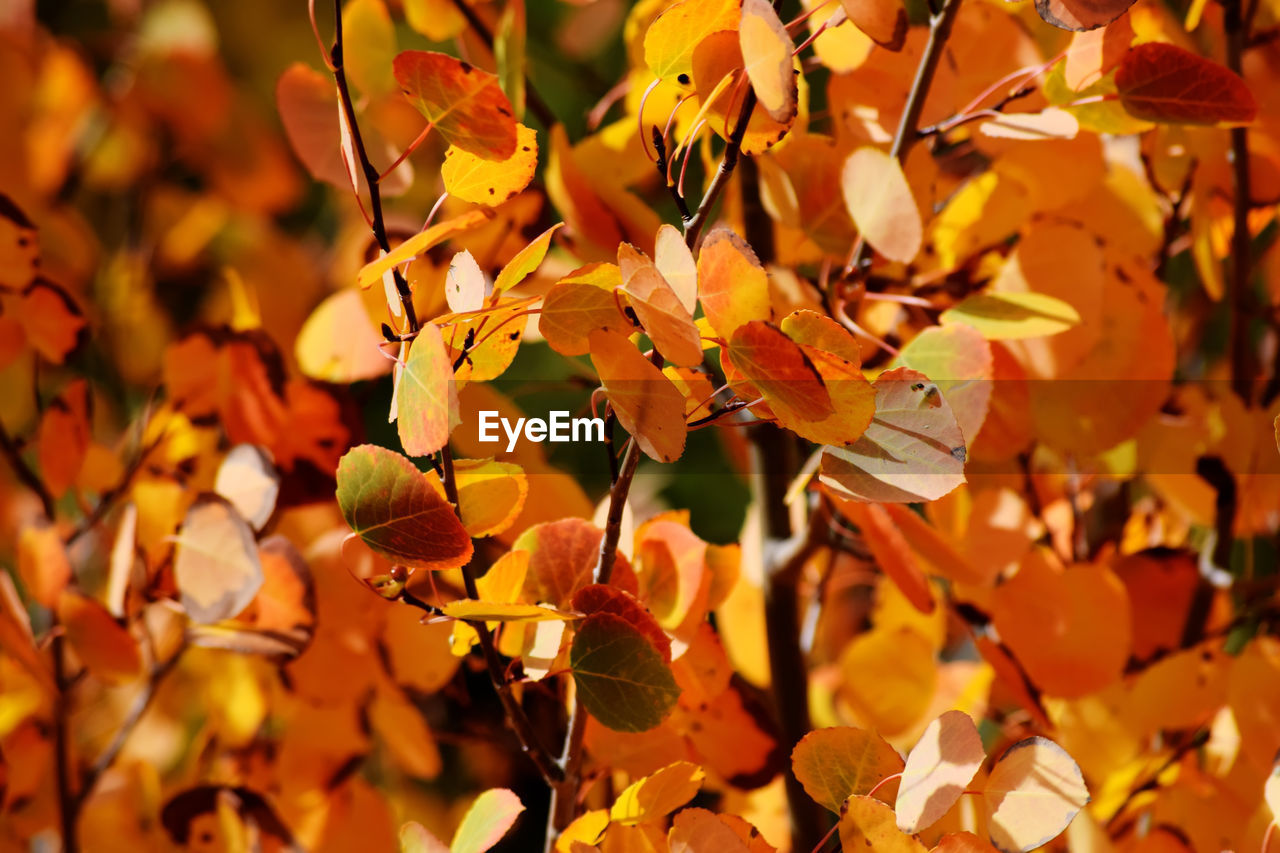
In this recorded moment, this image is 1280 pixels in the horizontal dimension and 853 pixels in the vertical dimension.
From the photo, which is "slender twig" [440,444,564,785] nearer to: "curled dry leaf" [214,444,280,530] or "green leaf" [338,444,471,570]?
"green leaf" [338,444,471,570]

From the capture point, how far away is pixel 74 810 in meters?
0.41

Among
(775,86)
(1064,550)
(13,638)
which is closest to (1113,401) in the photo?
(1064,550)

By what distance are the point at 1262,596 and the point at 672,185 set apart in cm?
30

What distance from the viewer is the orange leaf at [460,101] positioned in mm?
220

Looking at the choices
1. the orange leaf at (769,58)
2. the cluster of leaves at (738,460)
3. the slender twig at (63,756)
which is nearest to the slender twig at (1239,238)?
the cluster of leaves at (738,460)

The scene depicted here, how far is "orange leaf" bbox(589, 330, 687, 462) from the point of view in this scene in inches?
8.5

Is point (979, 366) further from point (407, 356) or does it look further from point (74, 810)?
point (74, 810)

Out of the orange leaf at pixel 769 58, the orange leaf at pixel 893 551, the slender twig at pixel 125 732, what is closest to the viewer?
the orange leaf at pixel 769 58

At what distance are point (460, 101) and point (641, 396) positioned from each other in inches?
2.7

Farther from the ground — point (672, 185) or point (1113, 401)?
point (672, 185)

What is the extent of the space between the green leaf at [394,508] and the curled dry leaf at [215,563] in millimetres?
119

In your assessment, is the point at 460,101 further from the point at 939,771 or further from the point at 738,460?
the point at 738,460

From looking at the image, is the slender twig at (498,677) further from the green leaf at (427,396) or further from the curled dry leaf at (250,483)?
the curled dry leaf at (250,483)

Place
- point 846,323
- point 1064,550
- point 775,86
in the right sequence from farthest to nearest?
→ point 1064,550
point 846,323
point 775,86
